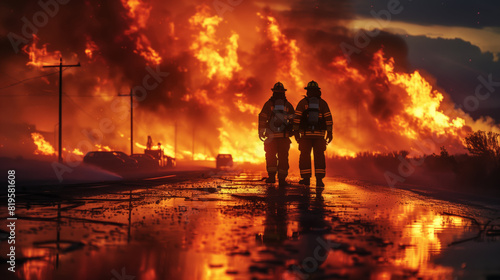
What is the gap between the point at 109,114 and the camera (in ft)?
302

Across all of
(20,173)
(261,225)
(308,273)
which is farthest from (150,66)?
(308,273)

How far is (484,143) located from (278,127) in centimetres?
1133

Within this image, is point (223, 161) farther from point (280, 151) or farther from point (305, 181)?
point (280, 151)

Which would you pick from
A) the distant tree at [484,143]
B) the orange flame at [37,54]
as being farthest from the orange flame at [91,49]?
the distant tree at [484,143]

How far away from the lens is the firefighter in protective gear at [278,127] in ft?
67.5

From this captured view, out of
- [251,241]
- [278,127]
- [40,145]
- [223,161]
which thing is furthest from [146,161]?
[251,241]

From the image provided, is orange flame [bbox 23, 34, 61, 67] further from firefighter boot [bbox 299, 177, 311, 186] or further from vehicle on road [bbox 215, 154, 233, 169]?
firefighter boot [bbox 299, 177, 311, 186]

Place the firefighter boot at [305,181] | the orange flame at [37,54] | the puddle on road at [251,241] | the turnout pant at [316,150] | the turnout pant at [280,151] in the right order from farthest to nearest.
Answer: the orange flame at [37,54] → the firefighter boot at [305,181] → the turnout pant at [280,151] → the turnout pant at [316,150] → the puddle on road at [251,241]

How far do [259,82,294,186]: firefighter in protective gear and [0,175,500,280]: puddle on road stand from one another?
6.84m

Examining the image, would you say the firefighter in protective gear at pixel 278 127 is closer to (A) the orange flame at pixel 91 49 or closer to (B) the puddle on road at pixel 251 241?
(B) the puddle on road at pixel 251 241

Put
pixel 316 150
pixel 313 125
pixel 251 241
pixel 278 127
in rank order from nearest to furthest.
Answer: pixel 251 241, pixel 313 125, pixel 316 150, pixel 278 127

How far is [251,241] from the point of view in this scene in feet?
27.0

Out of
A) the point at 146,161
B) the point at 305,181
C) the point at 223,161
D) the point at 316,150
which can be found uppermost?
the point at 223,161

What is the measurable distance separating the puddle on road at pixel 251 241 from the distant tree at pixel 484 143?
1466 centimetres
